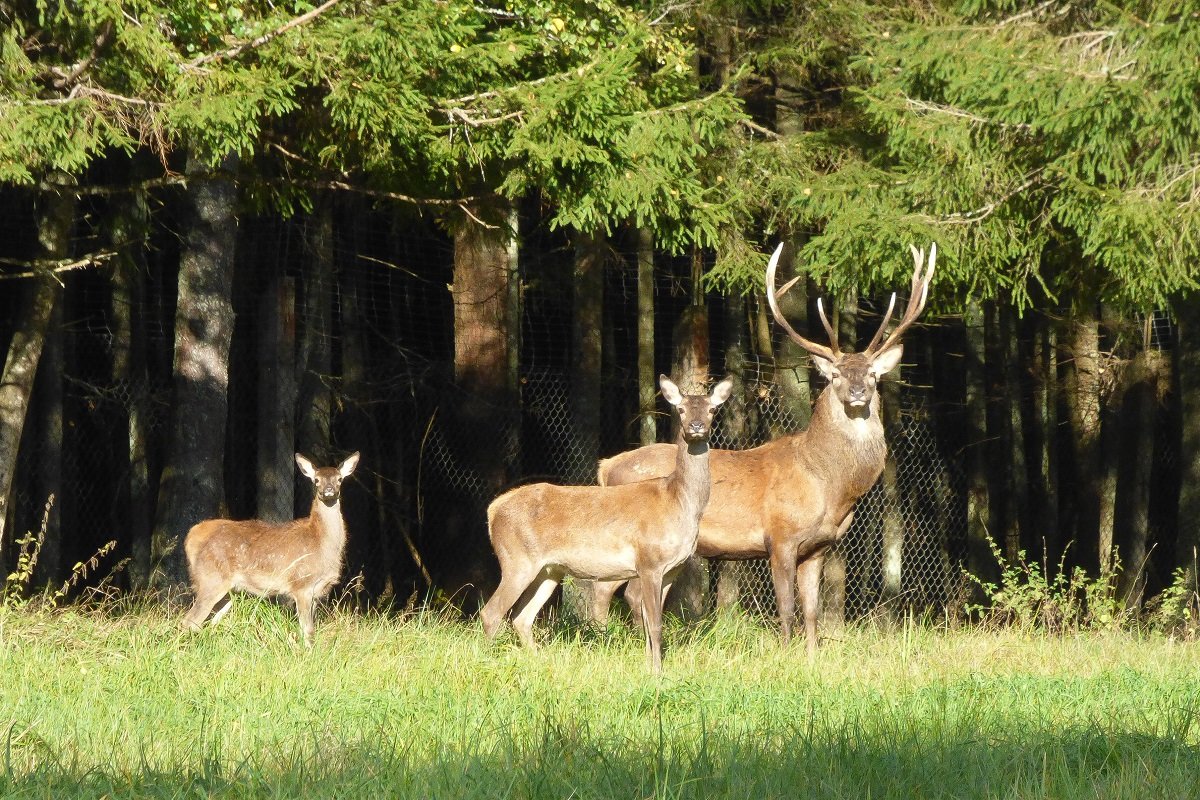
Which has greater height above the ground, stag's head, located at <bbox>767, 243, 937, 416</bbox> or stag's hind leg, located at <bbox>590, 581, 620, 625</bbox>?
stag's head, located at <bbox>767, 243, 937, 416</bbox>

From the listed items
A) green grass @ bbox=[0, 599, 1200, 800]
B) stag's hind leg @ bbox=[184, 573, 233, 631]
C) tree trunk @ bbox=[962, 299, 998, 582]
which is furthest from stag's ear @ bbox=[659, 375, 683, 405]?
tree trunk @ bbox=[962, 299, 998, 582]

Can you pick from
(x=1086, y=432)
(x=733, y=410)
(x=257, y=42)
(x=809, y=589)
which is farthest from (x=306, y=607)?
(x=1086, y=432)

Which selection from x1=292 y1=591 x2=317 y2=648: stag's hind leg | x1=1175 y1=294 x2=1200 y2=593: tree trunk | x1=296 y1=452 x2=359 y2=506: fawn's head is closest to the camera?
x1=292 y1=591 x2=317 y2=648: stag's hind leg

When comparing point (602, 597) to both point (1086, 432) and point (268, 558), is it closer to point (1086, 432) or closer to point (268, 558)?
point (268, 558)

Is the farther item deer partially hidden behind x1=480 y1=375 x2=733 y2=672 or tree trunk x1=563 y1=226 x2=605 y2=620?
tree trunk x1=563 y1=226 x2=605 y2=620

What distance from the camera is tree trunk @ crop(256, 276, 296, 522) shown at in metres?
12.3

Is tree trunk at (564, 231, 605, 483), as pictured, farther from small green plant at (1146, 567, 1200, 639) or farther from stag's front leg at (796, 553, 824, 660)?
small green plant at (1146, 567, 1200, 639)

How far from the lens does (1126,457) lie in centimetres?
1678

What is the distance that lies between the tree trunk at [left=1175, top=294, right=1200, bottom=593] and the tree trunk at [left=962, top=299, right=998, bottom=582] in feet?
11.2

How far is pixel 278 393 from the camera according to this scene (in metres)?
12.7

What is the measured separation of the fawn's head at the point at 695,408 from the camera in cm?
805

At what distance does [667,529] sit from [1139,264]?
321 centimetres

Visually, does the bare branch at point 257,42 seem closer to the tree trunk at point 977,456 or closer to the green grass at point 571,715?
the green grass at point 571,715

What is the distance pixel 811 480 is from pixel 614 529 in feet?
5.36
